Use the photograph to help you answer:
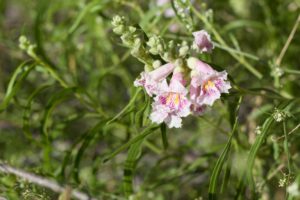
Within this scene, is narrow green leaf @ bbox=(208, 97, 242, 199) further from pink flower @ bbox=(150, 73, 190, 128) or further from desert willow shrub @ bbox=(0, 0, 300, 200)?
pink flower @ bbox=(150, 73, 190, 128)

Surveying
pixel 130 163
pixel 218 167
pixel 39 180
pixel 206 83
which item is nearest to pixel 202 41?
pixel 206 83

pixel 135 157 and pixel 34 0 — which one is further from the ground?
pixel 34 0

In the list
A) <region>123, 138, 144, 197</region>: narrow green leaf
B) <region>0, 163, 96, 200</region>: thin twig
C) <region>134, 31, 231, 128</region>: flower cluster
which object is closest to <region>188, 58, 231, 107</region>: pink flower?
<region>134, 31, 231, 128</region>: flower cluster

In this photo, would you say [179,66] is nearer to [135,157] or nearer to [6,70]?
[135,157]

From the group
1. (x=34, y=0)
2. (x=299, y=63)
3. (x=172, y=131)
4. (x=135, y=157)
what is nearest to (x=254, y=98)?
(x=299, y=63)

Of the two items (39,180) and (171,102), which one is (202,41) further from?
(39,180)

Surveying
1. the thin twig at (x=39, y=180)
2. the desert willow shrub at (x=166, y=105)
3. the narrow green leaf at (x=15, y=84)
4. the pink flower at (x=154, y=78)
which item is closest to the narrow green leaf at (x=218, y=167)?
the desert willow shrub at (x=166, y=105)
